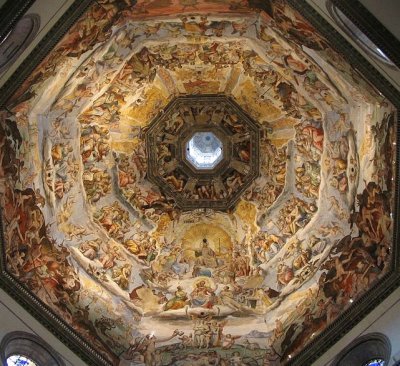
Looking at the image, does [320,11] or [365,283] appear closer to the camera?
[320,11]

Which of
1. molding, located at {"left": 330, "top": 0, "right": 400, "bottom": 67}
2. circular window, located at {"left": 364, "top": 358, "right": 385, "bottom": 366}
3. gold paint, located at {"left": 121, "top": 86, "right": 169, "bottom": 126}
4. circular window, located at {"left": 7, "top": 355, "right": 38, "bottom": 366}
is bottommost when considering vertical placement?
circular window, located at {"left": 7, "top": 355, "right": 38, "bottom": 366}

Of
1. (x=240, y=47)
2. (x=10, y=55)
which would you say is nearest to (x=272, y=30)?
(x=240, y=47)

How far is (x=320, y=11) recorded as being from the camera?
12164 mm

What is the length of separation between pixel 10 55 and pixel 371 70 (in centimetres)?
651

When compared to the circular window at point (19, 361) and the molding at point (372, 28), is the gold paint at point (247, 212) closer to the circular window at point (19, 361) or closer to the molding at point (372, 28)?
the circular window at point (19, 361)

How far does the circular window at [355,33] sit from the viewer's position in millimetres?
11604

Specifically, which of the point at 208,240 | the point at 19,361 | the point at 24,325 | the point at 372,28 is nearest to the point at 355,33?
the point at 372,28

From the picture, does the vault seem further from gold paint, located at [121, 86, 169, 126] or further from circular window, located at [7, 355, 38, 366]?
circular window, located at [7, 355, 38, 366]

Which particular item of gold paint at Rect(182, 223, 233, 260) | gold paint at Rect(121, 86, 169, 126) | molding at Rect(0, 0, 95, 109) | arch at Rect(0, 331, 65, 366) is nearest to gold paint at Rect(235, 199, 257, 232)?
gold paint at Rect(182, 223, 233, 260)

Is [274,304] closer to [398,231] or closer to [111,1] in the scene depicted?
[398,231]

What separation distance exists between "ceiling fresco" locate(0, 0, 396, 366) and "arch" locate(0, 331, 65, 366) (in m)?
0.92

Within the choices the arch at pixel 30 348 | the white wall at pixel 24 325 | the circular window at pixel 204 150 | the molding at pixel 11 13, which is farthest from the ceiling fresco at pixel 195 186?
the molding at pixel 11 13

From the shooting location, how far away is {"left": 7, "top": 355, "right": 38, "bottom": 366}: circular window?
12789mm

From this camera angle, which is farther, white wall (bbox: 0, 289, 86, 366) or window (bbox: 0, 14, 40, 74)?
white wall (bbox: 0, 289, 86, 366)
